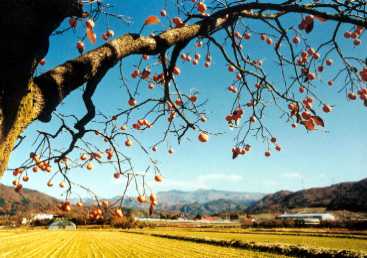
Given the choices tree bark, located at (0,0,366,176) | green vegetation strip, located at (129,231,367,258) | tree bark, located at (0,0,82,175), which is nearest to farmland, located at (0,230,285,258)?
green vegetation strip, located at (129,231,367,258)

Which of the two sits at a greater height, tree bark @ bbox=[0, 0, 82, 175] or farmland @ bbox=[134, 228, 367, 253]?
tree bark @ bbox=[0, 0, 82, 175]

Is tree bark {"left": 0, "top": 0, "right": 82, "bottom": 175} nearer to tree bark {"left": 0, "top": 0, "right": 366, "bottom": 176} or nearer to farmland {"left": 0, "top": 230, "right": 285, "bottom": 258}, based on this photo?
tree bark {"left": 0, "top": 0, "right": 366, "bottom": 176}

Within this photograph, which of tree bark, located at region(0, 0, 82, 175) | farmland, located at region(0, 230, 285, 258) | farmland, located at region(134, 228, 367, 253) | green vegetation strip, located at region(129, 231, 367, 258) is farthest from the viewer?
farmland, located at region(134, 228, 367, 253)

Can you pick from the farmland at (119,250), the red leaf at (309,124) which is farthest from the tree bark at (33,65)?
the farmland at (119,250)

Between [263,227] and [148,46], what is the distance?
98.3m

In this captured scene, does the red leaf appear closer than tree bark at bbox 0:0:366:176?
No

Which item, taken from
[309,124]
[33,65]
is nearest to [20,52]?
[33,65]

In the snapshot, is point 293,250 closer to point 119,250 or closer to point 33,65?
point 119,250

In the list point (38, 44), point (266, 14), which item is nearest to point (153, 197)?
point (38, 44)

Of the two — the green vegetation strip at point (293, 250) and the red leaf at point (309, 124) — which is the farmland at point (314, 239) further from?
the red leaf at point (309, 124)

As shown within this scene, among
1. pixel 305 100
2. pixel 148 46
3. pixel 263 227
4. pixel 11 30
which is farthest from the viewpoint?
pixel 263 227

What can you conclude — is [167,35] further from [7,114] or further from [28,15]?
[7,114]

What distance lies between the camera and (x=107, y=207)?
3.16 metres

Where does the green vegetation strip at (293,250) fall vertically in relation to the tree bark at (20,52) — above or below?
below
